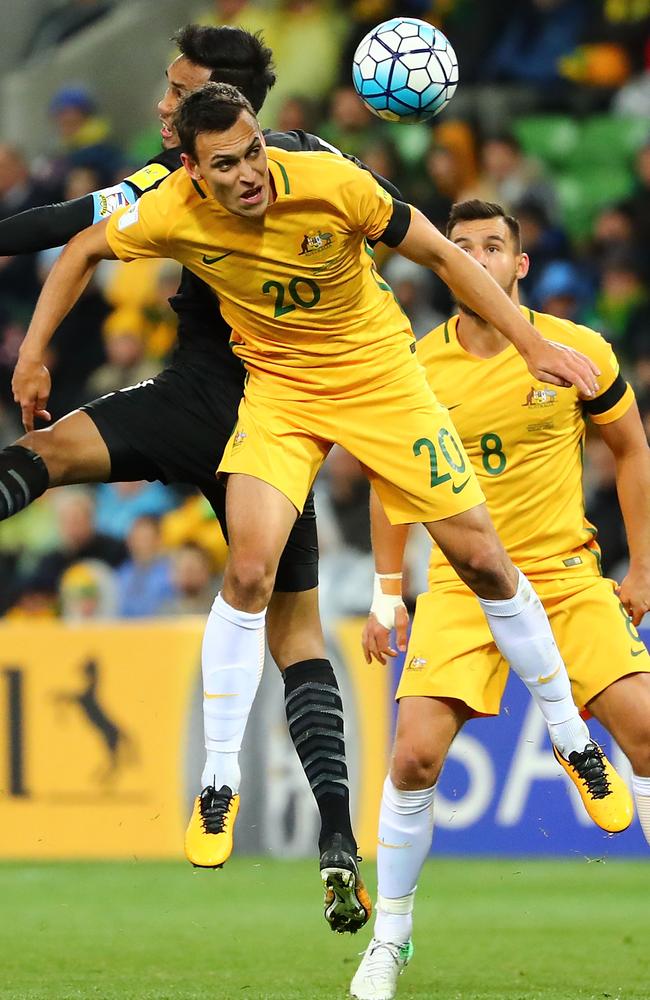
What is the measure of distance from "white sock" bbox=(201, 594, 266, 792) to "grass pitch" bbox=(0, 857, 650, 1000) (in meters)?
0.73

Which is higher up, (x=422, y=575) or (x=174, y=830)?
(x=422, y=575)

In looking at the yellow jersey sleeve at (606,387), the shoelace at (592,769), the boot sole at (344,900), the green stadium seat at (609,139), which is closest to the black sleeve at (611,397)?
the yellow jersey sleeve at (606,387)

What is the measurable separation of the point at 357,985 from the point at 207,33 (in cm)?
315

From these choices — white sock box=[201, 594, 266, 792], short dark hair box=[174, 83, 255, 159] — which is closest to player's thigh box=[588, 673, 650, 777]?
white sock box=[201, 594, 266, 792]

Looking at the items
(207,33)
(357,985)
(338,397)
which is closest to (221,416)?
(338,397)

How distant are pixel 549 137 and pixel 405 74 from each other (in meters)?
7.06

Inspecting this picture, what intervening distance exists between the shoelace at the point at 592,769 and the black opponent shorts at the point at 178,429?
1139mm

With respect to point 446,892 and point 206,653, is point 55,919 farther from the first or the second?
point 206,653

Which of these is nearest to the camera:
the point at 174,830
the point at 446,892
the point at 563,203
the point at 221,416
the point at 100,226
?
the point at 100,226

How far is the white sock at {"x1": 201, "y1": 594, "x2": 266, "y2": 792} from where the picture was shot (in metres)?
5.40

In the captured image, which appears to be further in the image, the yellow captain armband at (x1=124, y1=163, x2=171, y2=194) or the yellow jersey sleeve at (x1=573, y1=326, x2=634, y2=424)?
the yellow jersey sleeve at (x1=573, y1=326, x2=634, y2=424)

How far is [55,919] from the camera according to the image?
7660mm

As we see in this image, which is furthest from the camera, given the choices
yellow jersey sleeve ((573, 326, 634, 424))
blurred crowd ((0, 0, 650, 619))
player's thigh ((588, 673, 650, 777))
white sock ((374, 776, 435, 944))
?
blurred crowd ((0, 0, 650, 619))

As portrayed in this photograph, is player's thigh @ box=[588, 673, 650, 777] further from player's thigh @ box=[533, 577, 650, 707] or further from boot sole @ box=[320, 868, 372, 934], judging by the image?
boot sole @ box=[320, 868, 372, 934]
